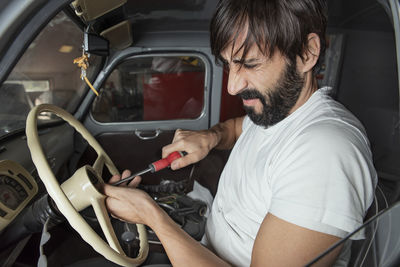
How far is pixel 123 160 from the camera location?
2195mm

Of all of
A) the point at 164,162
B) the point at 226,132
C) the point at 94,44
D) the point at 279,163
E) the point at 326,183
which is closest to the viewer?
the point at 326,183

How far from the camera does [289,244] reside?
740mm

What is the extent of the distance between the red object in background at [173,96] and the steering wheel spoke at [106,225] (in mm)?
1427

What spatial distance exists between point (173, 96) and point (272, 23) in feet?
4.93

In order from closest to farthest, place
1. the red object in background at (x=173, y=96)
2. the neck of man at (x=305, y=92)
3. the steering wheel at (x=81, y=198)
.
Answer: the steering wheel at (x=81, y=198)
the neck of man at (x=305, y=92)
the red object in background at (x=173, y=96)

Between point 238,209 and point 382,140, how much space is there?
1866mm

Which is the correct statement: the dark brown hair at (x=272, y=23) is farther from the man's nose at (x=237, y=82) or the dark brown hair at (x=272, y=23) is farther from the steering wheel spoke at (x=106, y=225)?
the steering wheel spoke at (x=106, y=225)

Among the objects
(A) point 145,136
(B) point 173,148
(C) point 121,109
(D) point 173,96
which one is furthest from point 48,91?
(B) point 173,148

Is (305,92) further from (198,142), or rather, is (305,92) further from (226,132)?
(226,132)

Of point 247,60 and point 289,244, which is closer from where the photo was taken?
point 289,244

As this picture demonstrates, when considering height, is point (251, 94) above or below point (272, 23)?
below

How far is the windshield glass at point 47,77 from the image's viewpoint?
1.43 metres

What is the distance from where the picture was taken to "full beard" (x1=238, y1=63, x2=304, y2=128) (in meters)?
1.00

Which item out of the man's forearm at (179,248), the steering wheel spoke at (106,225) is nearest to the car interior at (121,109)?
the steering wheel spoke at (106,225)
